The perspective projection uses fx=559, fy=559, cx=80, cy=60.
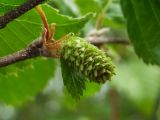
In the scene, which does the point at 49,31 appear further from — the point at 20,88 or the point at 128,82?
the point at 128,82

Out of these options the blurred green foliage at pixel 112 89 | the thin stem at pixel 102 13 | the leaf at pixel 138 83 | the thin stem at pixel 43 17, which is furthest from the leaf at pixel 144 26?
the leaf at pixel 138 83

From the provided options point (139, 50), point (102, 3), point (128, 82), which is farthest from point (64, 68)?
point (128, 82)

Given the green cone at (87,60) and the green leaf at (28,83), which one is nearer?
the green cone at (87,60)

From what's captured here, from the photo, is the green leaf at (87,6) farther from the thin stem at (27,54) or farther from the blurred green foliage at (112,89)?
the thin stem at (27,54)

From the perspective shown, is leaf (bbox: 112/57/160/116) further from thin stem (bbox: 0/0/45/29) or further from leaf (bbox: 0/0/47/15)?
thin stem (bbox: 0/0/45/29)

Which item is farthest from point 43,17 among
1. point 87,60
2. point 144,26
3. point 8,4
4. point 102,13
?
point 102,13

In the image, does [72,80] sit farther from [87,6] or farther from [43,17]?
[87,6]
